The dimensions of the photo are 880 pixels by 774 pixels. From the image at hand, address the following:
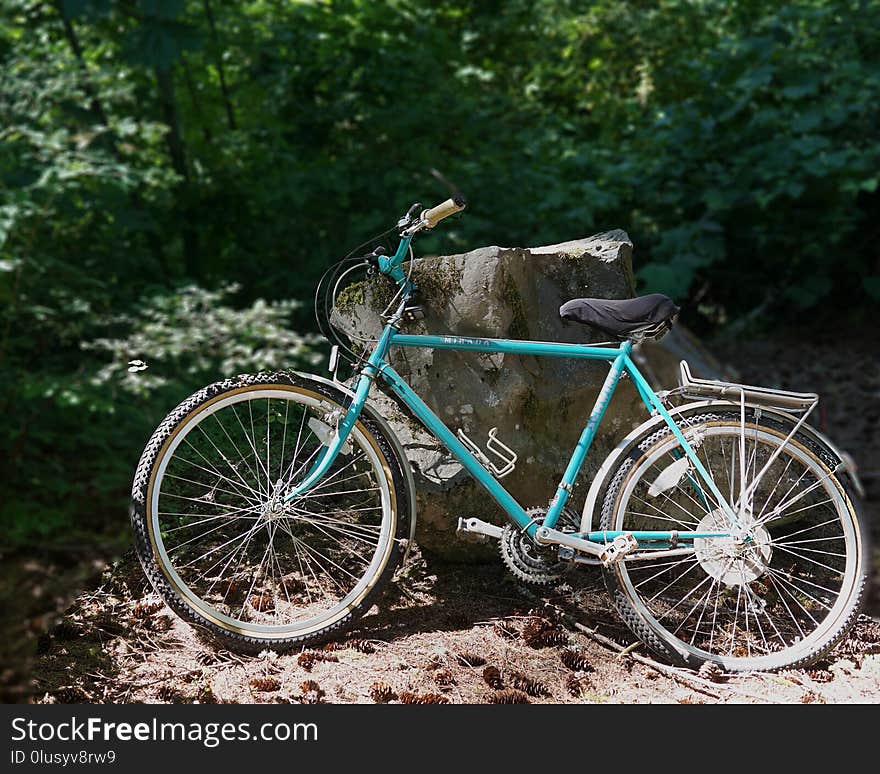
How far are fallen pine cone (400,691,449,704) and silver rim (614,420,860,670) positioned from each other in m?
0.59

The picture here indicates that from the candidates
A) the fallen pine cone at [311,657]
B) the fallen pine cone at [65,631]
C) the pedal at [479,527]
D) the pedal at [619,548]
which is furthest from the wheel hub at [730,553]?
the fallen pine cone at [65,631]

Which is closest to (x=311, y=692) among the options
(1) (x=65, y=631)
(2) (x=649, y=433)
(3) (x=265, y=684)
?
(3) (x=265, y=684)

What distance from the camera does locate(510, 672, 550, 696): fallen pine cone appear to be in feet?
8.50

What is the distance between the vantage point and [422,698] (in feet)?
8.19

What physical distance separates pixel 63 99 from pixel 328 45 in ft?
6.14

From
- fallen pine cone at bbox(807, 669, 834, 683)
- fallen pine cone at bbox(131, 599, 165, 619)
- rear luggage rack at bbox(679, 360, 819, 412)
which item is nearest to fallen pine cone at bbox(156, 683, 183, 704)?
fallen pine cone at bbox(131, 599, 165, 619)

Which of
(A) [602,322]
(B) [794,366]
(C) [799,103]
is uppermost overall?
(C) [799,103]

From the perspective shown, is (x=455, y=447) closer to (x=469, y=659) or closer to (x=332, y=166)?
(x=469, y=659)

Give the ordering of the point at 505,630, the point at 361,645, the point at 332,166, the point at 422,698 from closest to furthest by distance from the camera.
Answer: the point at 422,698 → the point at 361,645 → the point at 505,630 → the point at 332,166

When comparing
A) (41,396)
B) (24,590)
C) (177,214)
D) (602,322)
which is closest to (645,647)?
(602,322)

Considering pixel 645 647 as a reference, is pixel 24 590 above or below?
above

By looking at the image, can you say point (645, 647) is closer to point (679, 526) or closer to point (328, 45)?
point (679, 526)

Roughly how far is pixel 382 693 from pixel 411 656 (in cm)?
18

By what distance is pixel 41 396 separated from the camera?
5.79 metres
